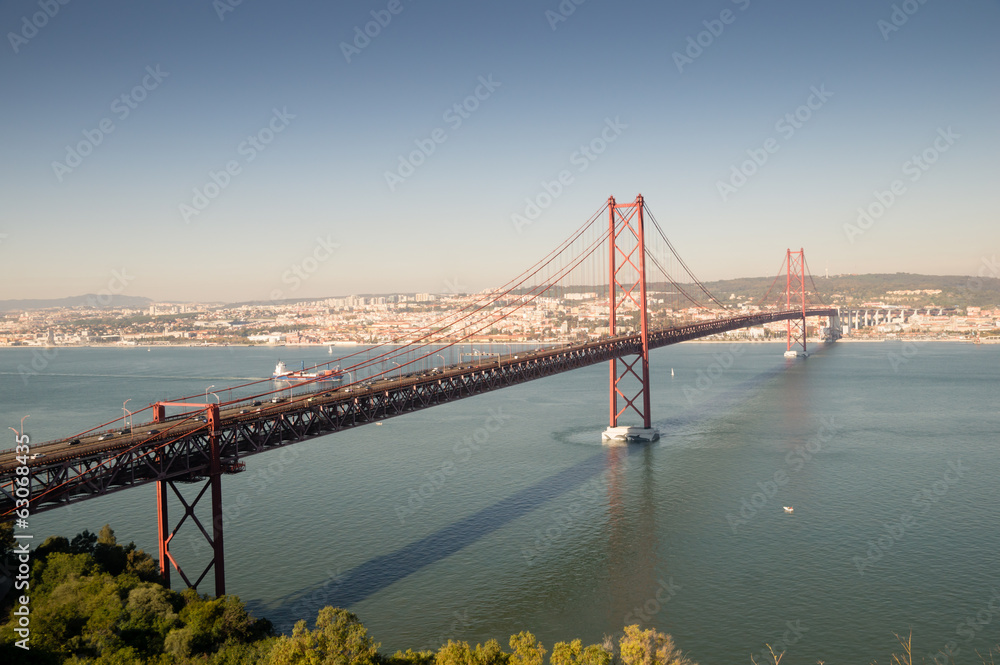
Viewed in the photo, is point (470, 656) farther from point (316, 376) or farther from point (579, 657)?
point (316, 376)

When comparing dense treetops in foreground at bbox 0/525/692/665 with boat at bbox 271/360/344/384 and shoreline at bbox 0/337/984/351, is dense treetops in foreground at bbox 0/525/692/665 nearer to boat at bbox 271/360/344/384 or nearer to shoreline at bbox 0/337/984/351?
boat at bbox 271/360/344/384

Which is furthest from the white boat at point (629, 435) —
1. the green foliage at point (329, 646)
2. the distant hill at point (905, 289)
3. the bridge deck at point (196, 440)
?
the distant hill at point (905, 289)

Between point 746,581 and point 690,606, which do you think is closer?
point 690,606

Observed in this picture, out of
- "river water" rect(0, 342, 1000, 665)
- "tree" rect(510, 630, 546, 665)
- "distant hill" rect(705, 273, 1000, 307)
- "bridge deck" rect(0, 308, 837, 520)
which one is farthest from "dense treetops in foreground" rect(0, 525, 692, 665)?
"distant hill" rect(705, 273, 1000, 307)

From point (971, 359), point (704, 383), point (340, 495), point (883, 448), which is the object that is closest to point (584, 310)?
point (704, 383)

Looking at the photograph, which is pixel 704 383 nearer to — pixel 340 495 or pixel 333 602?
pixel 340 495

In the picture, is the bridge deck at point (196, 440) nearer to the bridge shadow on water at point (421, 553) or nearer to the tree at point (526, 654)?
the bridge shadow on water at point (421, 553)

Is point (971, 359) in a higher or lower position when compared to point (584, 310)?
lower
